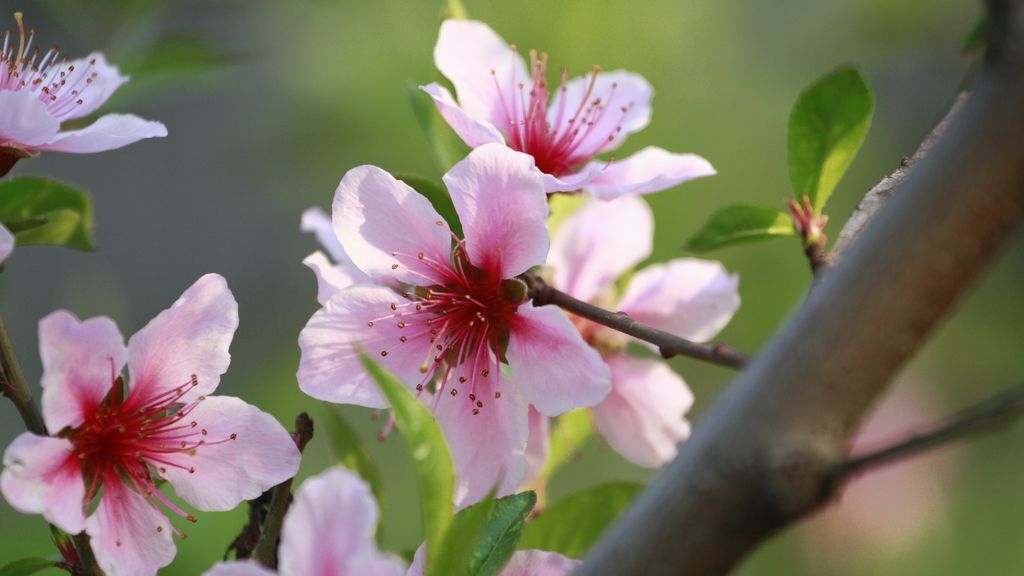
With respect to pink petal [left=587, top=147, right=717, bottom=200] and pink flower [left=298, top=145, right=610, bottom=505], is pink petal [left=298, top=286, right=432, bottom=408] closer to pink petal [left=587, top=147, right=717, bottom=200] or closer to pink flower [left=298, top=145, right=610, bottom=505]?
pink flower [left=298, top=145, right=610, bottom=505]

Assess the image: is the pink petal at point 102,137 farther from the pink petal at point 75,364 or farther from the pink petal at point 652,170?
the pink petal at point 652,170

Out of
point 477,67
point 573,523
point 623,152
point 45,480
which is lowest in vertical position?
point 623,152

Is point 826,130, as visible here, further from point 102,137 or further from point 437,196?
point 102,137

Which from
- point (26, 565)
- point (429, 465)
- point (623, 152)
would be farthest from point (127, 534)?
point (623, 152)

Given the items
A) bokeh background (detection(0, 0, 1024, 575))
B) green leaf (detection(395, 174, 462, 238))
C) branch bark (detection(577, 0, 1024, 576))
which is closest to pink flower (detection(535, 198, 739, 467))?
green leaf (detection(395, 174, 462, 238))

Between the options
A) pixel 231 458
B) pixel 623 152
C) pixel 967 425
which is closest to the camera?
pixel 967 425

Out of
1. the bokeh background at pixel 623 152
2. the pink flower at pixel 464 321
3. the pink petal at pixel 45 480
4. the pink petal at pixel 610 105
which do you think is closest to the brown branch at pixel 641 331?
the pink flower at pixel 464 321
